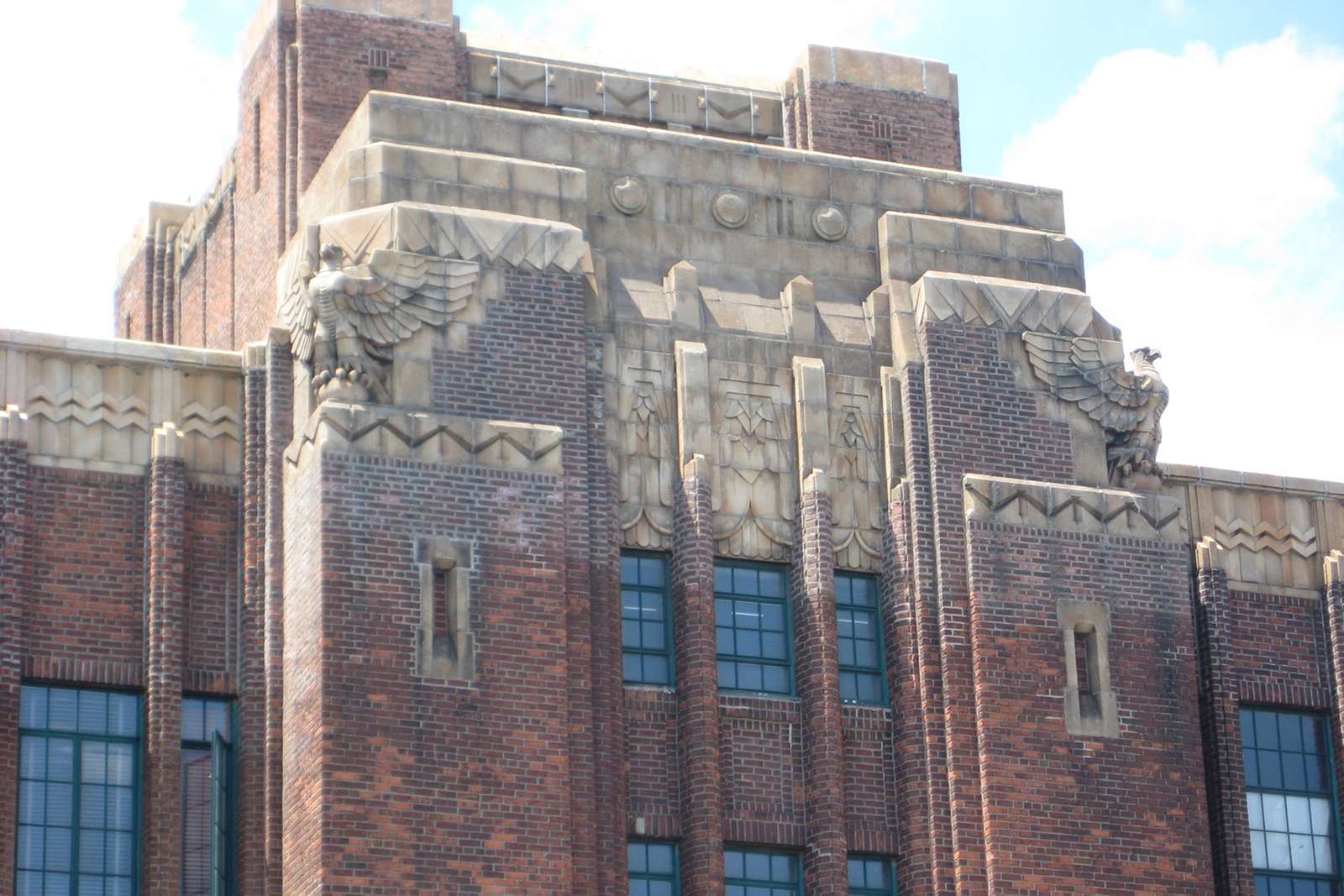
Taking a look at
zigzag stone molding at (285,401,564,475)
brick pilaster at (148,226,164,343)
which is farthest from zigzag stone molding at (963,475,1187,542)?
brick pilaster at (148,226,164,343)

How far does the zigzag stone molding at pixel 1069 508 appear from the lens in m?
35.8

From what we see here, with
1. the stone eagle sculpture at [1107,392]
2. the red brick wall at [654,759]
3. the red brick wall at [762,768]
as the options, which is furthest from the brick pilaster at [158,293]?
the stone eagle sculpture at [1107,392]

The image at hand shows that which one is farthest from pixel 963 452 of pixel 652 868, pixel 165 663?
pixel 165 663

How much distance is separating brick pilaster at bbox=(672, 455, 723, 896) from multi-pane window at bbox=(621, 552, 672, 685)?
0.19 metres

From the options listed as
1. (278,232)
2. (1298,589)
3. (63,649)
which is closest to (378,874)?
(63,649)

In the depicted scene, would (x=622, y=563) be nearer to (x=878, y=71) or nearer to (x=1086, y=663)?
(x=1086, y=663)

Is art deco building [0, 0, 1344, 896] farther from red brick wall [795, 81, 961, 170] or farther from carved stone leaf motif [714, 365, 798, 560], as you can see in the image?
red brick wall [795, 81, 961, 170]

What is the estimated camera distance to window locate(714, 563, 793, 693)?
115ft

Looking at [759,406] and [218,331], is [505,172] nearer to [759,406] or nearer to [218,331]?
[759,406]

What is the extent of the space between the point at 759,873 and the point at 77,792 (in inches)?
293

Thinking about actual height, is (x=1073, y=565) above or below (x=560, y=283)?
below

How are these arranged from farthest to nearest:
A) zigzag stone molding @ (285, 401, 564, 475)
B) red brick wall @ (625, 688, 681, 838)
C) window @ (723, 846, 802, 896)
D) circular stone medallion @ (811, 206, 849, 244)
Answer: circular stone medallion @ (811, 206, 849, 244) < window @ (723, 846, 802, 896) < red brick wall @ (625, 688, 681, 838) < zigzag stone molding @ (285, 401, 564, 475)

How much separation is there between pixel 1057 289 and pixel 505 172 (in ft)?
22.4

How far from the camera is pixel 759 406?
35906mm
